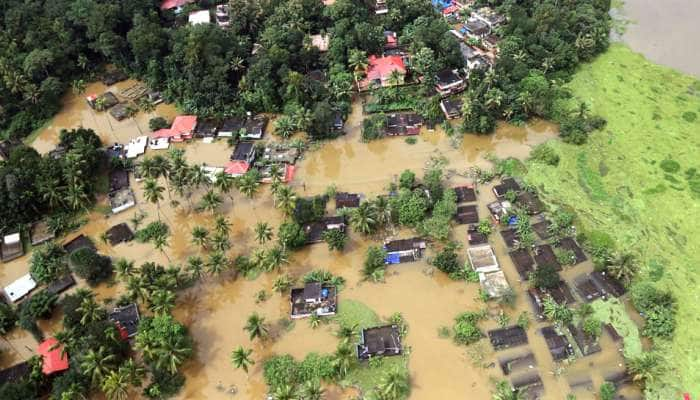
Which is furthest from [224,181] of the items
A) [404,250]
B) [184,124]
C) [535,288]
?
[535,288]

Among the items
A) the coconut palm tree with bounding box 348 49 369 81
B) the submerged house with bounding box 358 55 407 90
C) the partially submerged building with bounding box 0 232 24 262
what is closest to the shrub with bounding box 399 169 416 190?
the submerged house with bounding box 358 55 407 90

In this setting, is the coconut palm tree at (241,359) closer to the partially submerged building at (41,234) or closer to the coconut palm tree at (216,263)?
the coconut palm tree at (216,263)

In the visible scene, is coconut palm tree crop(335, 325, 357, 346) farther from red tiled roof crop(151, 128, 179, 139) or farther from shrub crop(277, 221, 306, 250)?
red tiled roof crop(151, 128, 179, 139)

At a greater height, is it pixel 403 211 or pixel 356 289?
pixel 403 211

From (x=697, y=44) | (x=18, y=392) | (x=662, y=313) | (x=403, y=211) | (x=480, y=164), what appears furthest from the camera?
(x=697, y=44)

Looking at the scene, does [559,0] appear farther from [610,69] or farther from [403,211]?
[403,211]

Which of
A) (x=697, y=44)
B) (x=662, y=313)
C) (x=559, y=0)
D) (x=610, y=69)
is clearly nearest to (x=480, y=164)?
(x=662, y=313)

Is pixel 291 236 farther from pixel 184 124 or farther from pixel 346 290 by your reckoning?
pixel 184 124
